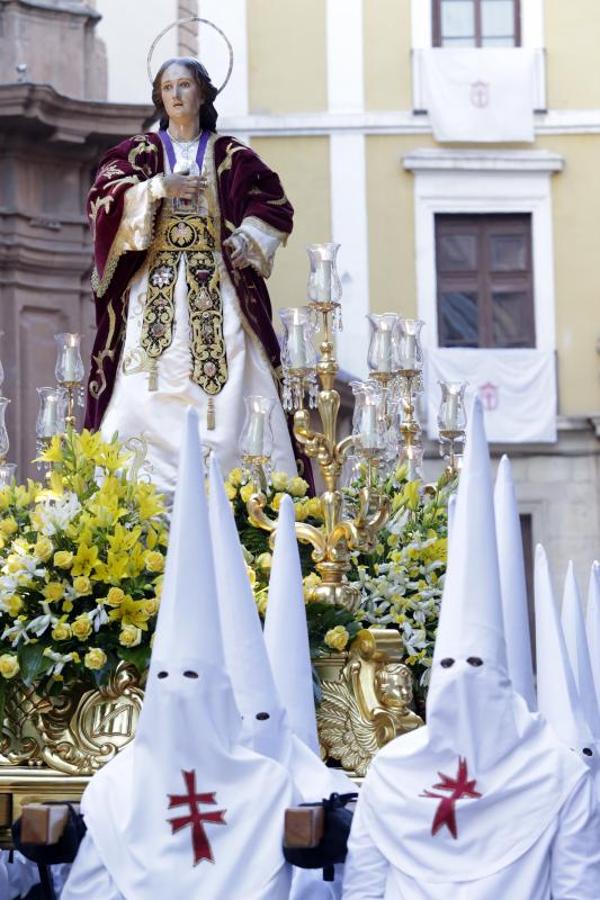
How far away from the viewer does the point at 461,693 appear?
18.1ft

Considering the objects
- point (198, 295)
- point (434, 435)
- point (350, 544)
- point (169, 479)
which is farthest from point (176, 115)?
point (434, 435)

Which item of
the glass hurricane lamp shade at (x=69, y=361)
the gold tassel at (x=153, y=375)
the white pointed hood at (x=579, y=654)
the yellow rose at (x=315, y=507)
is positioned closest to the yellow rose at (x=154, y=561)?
the yellow rose at (x=315, y=507)

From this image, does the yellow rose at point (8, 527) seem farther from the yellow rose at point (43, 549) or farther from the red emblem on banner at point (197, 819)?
the red emblem on banner at point (197, 819)

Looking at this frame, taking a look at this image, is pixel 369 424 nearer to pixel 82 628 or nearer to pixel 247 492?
pixel 247 492

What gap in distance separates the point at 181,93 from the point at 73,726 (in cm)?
272

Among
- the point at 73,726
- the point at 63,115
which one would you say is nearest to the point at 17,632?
the point at 73,726

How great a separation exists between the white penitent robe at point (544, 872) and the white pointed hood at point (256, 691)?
466mm

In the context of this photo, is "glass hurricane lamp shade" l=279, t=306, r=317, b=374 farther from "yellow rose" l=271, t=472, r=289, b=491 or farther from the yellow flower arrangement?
the yellow flower arrangement

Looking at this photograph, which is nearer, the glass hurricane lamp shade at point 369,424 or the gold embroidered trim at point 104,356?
the glass hurricane lamp shade at point 369,424

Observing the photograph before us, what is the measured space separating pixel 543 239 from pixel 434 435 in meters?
2.22

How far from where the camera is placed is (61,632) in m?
6.85

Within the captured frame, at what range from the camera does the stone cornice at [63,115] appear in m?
14.7

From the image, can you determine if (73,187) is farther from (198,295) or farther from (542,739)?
(542,739)

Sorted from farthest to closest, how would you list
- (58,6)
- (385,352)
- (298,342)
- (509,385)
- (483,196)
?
(483,196) → (509,385) → (58,6) → (385,352) → (298,342)
